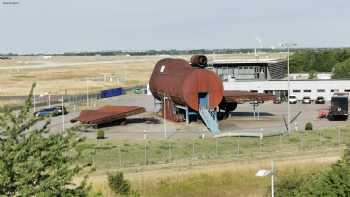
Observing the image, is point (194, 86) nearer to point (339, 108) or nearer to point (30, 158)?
point (339, 108)

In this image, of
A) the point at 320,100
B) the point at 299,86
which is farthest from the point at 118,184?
the point at 299,86

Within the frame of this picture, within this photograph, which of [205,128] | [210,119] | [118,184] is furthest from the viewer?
[205,128]

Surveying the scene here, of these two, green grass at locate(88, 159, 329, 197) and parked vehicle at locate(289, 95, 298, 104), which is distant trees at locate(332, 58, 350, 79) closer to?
parked vehicle at locate(289, 95, 298, 104)

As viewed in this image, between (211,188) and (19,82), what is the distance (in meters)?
120

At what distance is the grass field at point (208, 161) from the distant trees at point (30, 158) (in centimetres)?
2108

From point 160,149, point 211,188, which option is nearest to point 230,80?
point 160,149

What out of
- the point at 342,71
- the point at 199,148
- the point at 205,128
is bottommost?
the point at 205,128

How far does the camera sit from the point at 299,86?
9581 centimetres

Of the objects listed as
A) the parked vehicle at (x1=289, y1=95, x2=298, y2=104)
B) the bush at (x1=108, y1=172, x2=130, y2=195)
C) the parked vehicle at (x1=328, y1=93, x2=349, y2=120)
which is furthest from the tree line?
the bush at (x1=108, y1=172, x2=130, y2=195)

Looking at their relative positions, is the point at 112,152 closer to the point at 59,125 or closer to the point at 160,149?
the point at 160,149

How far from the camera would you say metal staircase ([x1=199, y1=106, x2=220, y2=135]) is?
203ft

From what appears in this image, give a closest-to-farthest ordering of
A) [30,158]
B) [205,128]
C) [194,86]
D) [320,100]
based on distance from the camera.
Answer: [30,158], [194,86], [205,128], [320,100]

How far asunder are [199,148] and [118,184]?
14848 mm

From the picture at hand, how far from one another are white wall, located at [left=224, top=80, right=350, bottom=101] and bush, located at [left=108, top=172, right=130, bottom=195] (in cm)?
6010
